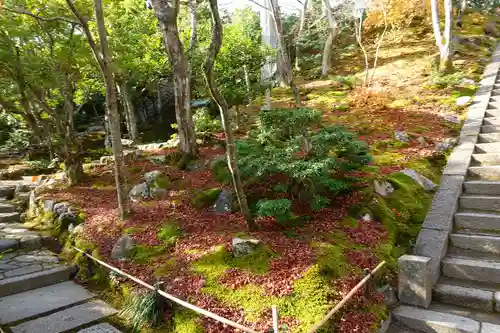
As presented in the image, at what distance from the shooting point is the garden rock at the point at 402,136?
9039 mm

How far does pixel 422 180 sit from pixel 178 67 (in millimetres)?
6245

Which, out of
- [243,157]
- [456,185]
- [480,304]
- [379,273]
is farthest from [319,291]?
[456,185]

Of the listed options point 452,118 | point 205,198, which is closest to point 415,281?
point 205,198

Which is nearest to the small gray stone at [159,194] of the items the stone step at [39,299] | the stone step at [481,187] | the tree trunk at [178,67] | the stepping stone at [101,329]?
the tree trunk at [178,67]

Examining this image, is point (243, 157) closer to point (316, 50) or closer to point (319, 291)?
point (319, 291)

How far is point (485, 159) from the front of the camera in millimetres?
6887

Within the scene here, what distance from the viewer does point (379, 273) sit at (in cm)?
474

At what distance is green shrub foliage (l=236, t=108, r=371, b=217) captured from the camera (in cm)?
541

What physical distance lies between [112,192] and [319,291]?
253 inches

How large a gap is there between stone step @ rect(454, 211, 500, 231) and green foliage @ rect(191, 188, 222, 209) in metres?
4.42

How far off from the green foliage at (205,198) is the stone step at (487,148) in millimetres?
5782

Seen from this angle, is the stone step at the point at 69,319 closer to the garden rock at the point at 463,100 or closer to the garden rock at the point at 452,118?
the garden rock at the point at 452,118

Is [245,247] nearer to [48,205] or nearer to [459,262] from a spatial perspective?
[459,262]

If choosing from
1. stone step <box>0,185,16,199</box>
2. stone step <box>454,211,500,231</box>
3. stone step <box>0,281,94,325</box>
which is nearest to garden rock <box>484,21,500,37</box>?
stone step <box>454,211,500,231</box>
